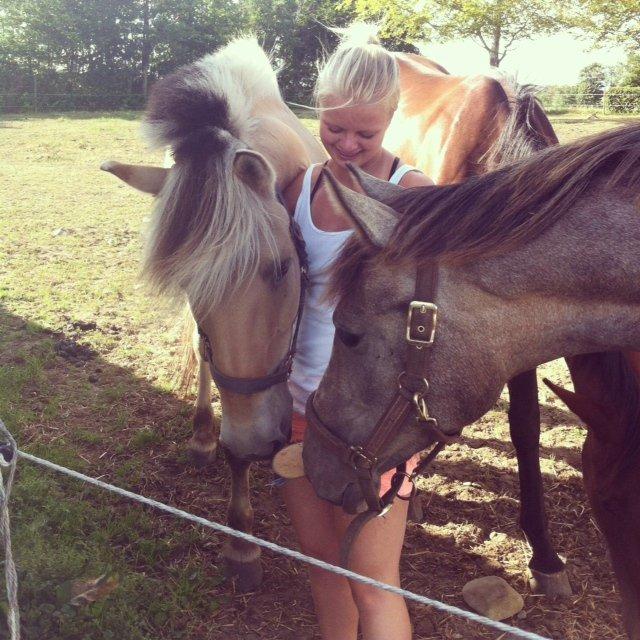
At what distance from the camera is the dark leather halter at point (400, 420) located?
1.38 m

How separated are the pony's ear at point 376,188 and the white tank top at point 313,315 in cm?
38

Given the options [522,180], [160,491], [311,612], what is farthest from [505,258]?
[160,491]

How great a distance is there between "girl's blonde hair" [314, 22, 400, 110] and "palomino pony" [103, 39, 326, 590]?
328 millimetres

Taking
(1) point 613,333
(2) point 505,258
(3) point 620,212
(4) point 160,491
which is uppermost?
(3) point 620,212

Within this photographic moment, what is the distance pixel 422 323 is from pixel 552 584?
6.58ft

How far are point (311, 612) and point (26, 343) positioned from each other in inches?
122

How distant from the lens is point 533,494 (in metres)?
2.86

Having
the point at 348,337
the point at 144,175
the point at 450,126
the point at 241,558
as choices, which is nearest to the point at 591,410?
the point at 348,337

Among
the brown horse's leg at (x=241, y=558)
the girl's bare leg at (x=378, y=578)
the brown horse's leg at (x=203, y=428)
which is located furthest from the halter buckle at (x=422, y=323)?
the brown horse's leg at (x=203, y=428)

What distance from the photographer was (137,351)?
4.68 meters

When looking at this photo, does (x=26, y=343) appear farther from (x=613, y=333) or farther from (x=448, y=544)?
(x=613, y=333)

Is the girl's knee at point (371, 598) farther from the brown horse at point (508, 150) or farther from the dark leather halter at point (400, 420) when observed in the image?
the brown horse at point (508, 150)


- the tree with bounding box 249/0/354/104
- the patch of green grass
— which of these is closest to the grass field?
the patch of green grass

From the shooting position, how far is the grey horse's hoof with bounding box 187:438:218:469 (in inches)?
139
